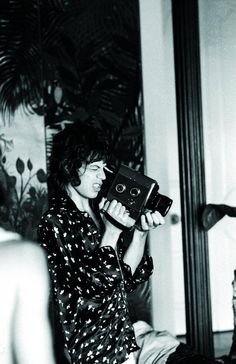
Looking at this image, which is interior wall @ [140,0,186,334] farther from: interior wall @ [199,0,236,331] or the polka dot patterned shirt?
the polka dot patterned shirt

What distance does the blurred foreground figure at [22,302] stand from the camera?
38.9 inches

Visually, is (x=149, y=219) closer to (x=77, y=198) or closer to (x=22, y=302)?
(x=77, y=198)

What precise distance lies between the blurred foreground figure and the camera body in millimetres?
820

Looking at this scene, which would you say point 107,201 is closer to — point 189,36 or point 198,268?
point 198,268

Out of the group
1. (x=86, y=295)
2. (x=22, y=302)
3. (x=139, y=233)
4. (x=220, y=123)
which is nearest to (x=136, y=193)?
(x=139, y=233)

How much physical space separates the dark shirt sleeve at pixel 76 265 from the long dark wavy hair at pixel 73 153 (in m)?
0.17

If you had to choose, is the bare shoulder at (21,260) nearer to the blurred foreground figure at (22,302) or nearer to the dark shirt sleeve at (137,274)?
the blurred foreground figure at (22,302)

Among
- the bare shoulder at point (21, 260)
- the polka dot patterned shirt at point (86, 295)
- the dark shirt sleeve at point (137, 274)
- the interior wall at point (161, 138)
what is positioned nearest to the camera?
the bare shoulder at point (21, 260)

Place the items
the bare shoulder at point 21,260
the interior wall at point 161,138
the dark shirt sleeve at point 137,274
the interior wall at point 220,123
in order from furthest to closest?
1. the interior wall at point 161,138
2. the interior wall at point 220,123
3. the dark shirt sleeve at point 137,274
4. the bare shoulder at point 21,260

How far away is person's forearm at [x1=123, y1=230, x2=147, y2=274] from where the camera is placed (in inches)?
72.6

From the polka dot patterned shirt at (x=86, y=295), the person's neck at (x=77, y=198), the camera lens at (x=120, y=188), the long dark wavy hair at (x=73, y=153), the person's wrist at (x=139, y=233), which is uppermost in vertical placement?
the long dark wavy hair at (x=73, y=153)

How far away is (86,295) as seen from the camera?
1.67 meters

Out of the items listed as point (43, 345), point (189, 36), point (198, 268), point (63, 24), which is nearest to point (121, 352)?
point (43, 345)

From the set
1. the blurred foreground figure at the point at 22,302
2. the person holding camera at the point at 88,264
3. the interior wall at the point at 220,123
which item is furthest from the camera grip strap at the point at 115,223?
the interior wall at the point at 220,123
